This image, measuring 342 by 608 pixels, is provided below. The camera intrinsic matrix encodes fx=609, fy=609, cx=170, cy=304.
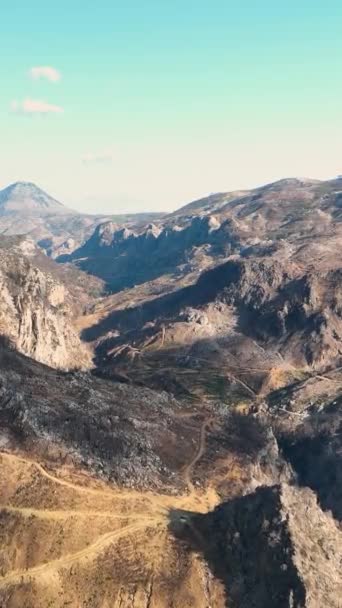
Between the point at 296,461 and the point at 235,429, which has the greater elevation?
the point at 235,429

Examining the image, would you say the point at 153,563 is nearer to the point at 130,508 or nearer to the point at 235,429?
the point at 130,508

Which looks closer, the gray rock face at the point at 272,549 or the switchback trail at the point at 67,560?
the gray rock face at the point at 272,549

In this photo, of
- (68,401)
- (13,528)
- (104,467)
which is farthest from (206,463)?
(13,528)

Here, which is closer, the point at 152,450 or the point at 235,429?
the point at 152,450

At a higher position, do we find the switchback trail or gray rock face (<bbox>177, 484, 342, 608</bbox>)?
the switchback trail

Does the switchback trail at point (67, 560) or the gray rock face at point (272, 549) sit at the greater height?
the switchback trail at point (67, 560)

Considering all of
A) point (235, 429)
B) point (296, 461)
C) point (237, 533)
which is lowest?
point (296, 461)

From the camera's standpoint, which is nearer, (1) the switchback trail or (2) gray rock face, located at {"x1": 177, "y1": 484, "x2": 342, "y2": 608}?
(2) gray rock face, located at {"x1": 177, "y1": 484, "x2": 342, "y2": 608}

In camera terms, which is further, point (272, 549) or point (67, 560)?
point (272, 549)

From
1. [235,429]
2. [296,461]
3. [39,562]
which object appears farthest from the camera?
[296,461]

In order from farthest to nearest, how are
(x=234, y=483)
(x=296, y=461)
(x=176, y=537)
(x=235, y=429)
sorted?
(x=296, y=461) → (x=235, y=429) → (x=234, y=483) → (x=176, y=537)

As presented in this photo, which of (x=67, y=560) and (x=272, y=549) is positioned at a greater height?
(x=67, y=560)
